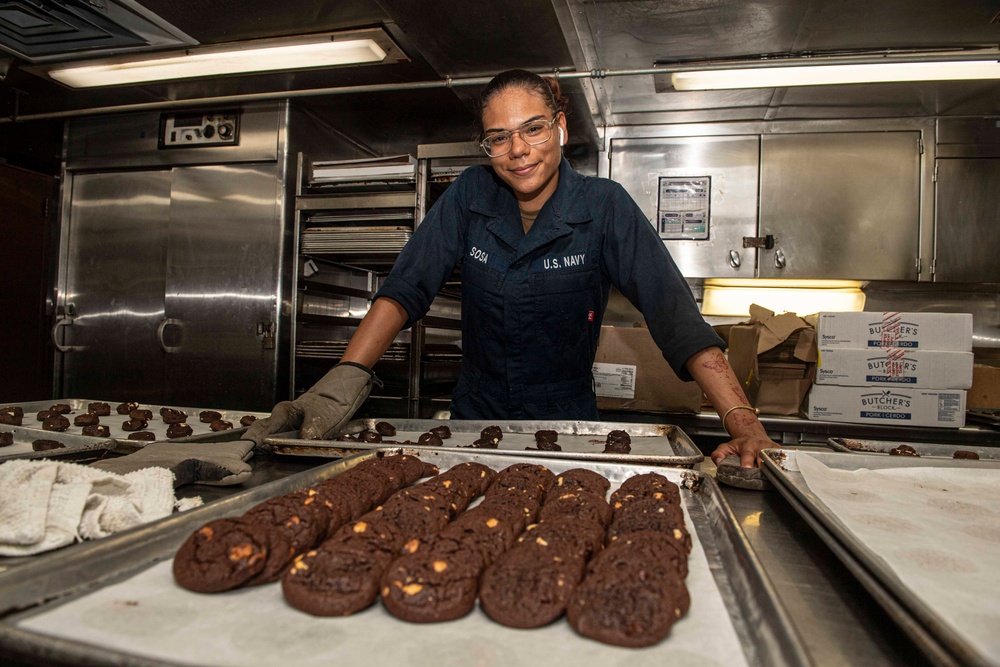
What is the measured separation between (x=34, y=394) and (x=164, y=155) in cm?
267

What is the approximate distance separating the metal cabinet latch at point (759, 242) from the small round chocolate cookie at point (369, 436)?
10.3ft

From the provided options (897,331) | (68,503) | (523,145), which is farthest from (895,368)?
(68,503)

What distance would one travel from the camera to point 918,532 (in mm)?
1054

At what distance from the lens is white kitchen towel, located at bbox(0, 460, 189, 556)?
2.93 feet

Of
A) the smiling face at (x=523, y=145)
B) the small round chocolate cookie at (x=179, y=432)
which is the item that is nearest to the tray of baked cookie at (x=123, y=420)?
the small round chocolate cookie at (x=179, y=432)

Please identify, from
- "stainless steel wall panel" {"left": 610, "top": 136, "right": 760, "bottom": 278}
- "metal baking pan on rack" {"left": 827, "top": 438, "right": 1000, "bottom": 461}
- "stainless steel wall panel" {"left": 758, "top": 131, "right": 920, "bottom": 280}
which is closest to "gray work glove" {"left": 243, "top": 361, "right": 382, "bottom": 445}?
"metal baking pan on rack" {"left": 827, "top": 438, "right": 1000, "bottom": 461}

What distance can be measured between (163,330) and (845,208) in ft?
15.6

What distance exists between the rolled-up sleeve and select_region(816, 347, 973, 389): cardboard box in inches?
60.8

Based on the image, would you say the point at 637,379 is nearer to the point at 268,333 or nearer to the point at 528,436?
the point at 528,436

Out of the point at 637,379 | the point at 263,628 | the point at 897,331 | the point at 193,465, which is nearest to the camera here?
the point at 263,628

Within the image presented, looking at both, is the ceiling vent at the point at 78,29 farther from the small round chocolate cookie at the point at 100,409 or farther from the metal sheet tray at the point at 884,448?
the metal sheet tray at the point at 884,448

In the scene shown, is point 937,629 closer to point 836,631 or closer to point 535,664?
point 836,631

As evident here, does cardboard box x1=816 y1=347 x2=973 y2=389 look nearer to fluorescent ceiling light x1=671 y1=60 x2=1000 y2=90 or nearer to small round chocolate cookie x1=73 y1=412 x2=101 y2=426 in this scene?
fluorescent ceiling light x1=671 y1=60 x2=1000 y2=90

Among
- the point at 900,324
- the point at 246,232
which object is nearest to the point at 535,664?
the point at 900,324
